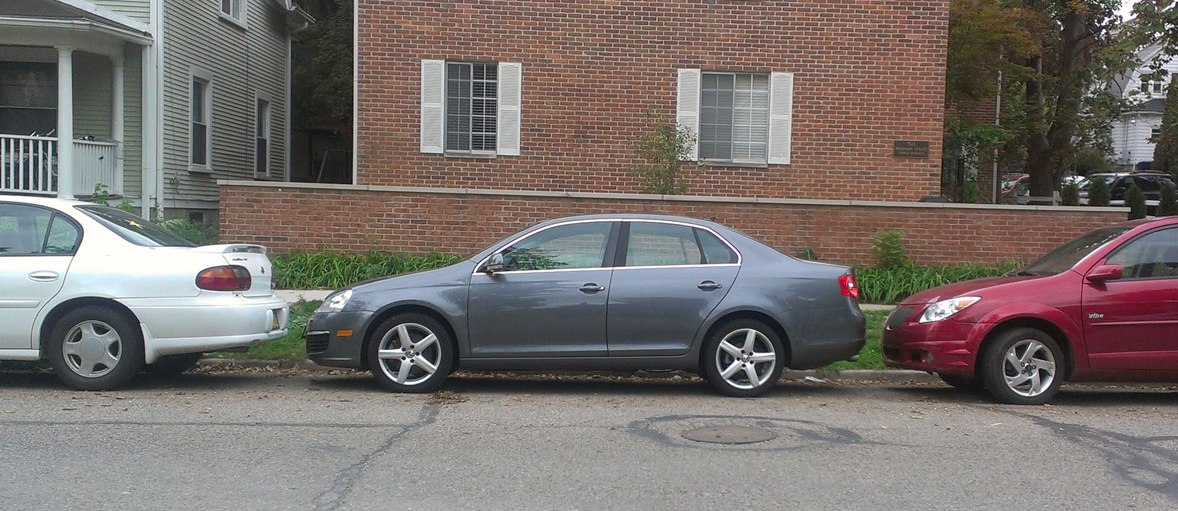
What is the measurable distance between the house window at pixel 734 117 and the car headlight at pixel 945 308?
25.1 ft

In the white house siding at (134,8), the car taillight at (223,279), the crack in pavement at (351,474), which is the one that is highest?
the white house siding at (134,8)

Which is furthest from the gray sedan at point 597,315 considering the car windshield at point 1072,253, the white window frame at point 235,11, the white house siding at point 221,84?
the white window frame at point 235,11

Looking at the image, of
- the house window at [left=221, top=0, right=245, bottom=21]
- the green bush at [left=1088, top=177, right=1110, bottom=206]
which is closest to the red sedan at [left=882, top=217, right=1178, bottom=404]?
the house window at [left=221, top=0, right=245, bottom=21]

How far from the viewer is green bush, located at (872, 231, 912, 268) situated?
14.0 meters

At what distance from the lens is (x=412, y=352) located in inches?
335

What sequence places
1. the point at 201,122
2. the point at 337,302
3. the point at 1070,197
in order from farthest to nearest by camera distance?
the point at 1070,197 < the point at 201,122 < the point at 337,302

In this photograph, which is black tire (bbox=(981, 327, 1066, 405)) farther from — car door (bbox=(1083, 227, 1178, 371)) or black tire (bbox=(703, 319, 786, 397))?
black tire (bbox=(703, 319, 786, 397))

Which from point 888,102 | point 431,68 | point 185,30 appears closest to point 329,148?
point 185,30

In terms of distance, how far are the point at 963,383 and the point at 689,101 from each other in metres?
7.65

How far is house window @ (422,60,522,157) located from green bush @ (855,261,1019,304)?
5506 mm

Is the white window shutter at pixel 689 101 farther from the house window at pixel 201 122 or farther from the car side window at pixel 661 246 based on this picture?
the house window at pixel 201 122

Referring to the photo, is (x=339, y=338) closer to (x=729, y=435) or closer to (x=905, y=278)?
(x=729, y=435)

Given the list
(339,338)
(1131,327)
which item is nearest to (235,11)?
(339,338)

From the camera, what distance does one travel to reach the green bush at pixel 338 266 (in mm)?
13750
